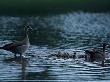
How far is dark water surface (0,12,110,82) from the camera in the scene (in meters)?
25.9

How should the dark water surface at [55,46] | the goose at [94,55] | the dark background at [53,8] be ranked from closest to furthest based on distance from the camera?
the dark water surface at [55,46] → the goose at [94,55] → the dark background at [53,8]

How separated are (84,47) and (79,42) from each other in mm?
2684

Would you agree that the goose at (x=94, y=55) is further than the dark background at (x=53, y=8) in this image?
No

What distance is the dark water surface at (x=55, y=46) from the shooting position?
1020 inches

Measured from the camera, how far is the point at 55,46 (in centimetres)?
3688

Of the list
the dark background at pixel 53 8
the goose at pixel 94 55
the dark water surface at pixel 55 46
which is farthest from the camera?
the dark background at pixel 53 8

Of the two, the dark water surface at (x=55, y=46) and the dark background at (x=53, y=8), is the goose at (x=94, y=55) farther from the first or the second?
the dark background at (x=53, y=8)

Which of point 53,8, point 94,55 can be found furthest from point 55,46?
point 53,8

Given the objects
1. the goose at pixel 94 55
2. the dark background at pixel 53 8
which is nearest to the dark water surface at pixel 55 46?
the goose at pixel 94 55

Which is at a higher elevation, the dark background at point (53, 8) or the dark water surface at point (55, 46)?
the dark background at point (53, 8)

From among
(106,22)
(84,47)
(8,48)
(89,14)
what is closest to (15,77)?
(8,48)

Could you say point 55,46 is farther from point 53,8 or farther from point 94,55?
point 53,8

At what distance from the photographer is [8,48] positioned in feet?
104

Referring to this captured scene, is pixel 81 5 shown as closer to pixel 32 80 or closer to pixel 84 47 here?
pixel 84 47
